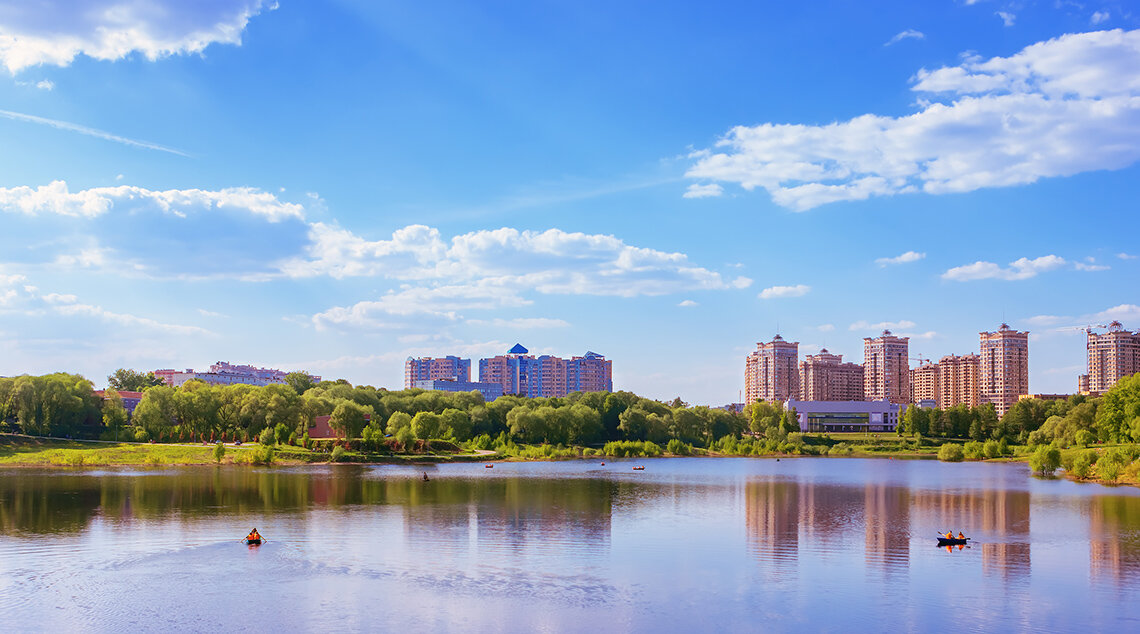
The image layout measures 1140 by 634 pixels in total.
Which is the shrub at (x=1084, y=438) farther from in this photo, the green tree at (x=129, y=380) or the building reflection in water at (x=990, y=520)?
the green tree at (x=129, y=380)

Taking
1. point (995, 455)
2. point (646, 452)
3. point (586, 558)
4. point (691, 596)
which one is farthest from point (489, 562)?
point (995, 455)

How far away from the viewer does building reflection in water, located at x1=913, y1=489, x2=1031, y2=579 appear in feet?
134

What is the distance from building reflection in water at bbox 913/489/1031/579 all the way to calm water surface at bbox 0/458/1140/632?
0.24 m

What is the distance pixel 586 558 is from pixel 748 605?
32.8 ft

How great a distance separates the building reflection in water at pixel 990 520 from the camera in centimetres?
4097

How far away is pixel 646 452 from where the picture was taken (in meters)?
142

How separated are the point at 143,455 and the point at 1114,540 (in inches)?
3507

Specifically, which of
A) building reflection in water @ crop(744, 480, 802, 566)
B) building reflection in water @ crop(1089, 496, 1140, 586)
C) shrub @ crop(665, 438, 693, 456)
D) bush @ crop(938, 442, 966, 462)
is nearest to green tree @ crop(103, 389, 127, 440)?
building reflection in water @ crop(744, 480, 802, 566)

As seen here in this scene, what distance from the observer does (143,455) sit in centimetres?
9731

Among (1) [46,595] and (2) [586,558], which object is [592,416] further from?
(1) [46,595]

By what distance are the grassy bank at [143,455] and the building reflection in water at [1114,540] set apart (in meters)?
69.3

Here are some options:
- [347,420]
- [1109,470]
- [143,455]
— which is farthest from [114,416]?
[1109,470]

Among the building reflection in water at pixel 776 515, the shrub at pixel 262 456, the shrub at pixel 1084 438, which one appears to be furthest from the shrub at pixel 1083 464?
the shrub at pixel 262 456

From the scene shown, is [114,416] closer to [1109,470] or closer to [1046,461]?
[1046,461]
